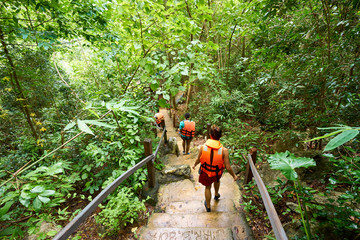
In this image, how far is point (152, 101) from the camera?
401 cm

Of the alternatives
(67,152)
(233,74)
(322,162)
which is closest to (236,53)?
(233,74)

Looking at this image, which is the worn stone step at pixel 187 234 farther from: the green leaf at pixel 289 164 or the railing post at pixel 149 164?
the green leaf at pixel 289 164

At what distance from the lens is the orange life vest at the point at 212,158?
2.72m

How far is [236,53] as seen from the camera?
35.9 ft

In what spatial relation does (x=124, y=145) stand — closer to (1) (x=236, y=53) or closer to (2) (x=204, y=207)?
(2) (x=204, y=207)

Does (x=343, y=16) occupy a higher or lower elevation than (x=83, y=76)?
higher

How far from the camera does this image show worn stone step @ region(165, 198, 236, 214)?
3.13 metres

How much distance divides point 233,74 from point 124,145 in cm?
786

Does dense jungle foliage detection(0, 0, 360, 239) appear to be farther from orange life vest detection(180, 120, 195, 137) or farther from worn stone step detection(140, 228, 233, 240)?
orange life vest detection(180, 120, 195, 137)

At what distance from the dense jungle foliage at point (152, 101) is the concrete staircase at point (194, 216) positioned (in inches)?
14.9

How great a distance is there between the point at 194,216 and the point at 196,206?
42cm

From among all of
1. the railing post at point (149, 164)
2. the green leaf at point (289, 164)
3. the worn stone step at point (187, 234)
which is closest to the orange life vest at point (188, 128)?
the railing post at point (149, 164)

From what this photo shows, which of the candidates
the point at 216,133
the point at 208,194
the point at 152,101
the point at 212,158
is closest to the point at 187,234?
Result: the point at 208,194

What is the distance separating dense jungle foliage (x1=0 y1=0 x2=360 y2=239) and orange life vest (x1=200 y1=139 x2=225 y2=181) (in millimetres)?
904
